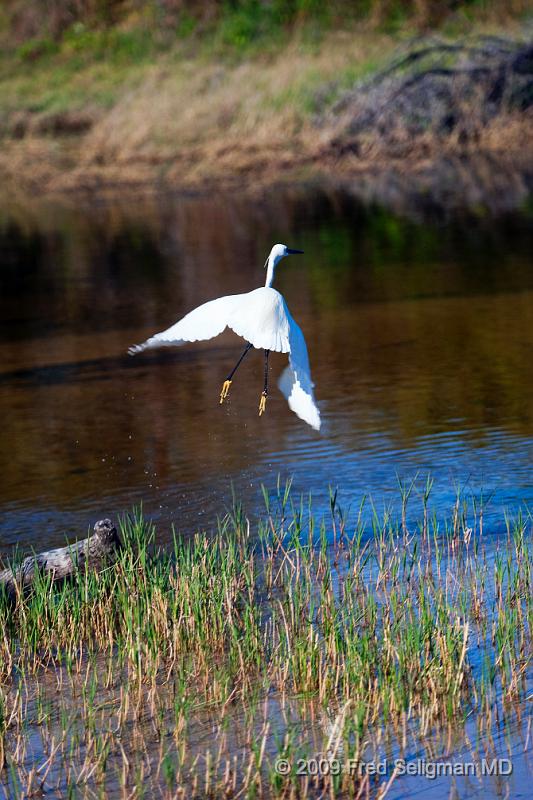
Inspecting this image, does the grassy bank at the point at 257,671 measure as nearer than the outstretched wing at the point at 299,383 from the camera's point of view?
Yes

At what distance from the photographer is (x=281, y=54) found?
1161 inches

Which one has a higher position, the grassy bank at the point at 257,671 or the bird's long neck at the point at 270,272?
the bird's long neck at the point at 270,272

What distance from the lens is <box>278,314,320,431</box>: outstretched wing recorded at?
6.09 meters

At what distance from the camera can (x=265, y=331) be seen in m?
6.18

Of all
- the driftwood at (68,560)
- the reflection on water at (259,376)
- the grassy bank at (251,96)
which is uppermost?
the grassy bank at (251,96)

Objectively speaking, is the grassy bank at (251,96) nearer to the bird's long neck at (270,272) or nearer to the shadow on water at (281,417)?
the shadow on water at (281,417)

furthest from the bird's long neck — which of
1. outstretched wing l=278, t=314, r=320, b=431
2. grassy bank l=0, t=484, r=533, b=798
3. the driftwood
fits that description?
the driftwood

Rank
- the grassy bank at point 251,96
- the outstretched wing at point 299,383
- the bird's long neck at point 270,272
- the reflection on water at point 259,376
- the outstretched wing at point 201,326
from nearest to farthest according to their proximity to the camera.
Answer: the outstretched wing at point 299,383 < the outstretched wing at point 201,326 < the bird's long neck at point 270,272 < the reflection on water at point 259,376 < the grassy bank at point 251,96

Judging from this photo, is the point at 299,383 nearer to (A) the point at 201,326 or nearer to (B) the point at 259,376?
(A) the point at 201,326

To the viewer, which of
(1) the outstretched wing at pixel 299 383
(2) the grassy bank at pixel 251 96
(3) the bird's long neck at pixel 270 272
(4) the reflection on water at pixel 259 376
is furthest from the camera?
(2) the grassy bank at pixel 251 96

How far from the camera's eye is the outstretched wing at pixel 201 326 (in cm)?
641

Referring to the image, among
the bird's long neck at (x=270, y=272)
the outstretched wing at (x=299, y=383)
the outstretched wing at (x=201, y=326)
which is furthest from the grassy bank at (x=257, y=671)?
the bird's long neck at (x=270, y=272)

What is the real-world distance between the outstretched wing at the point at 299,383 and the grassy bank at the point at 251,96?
18.0 metres

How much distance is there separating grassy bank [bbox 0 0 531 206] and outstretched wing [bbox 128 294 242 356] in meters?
17.9
